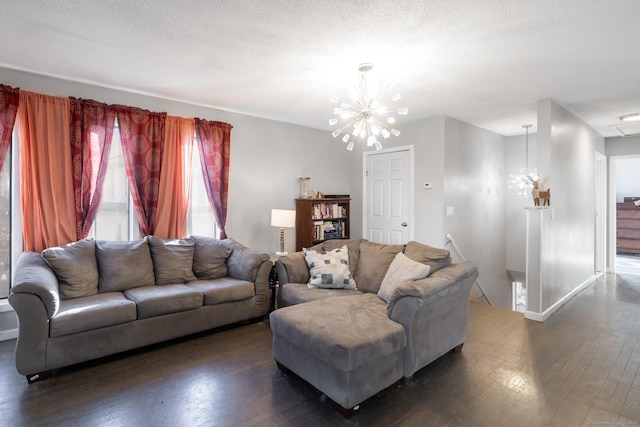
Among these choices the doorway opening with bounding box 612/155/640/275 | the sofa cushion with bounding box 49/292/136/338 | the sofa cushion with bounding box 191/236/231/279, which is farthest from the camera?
the doorway opening with bounding box 612/155/640/275

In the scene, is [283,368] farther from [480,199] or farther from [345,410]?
[480,199]

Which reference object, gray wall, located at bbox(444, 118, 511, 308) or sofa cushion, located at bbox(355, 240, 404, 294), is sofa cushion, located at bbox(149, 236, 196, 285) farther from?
gray wall, located at bbox(444, 118, 511, 308)

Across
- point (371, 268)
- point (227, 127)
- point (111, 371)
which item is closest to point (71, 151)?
point (227, 127)

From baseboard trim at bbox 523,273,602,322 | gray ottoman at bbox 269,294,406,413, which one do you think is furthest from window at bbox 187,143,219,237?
baseboard trim at bbox 523,273,602,322

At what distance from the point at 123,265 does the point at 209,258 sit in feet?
2.78

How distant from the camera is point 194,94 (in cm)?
384

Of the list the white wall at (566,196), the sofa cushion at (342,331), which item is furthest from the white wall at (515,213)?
the sofa cushion at (342,331)

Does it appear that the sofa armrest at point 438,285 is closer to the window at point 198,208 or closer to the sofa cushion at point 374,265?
the sofa cushion at point 374,265

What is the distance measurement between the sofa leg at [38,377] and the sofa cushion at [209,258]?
59.1 inches

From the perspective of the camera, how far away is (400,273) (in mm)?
2928

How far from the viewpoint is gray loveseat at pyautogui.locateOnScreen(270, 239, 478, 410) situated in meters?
2.08

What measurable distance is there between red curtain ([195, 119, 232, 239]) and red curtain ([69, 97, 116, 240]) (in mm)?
979

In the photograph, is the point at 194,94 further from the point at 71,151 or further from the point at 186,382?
the point at 186,382

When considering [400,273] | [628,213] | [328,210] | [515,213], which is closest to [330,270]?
[400,273]
